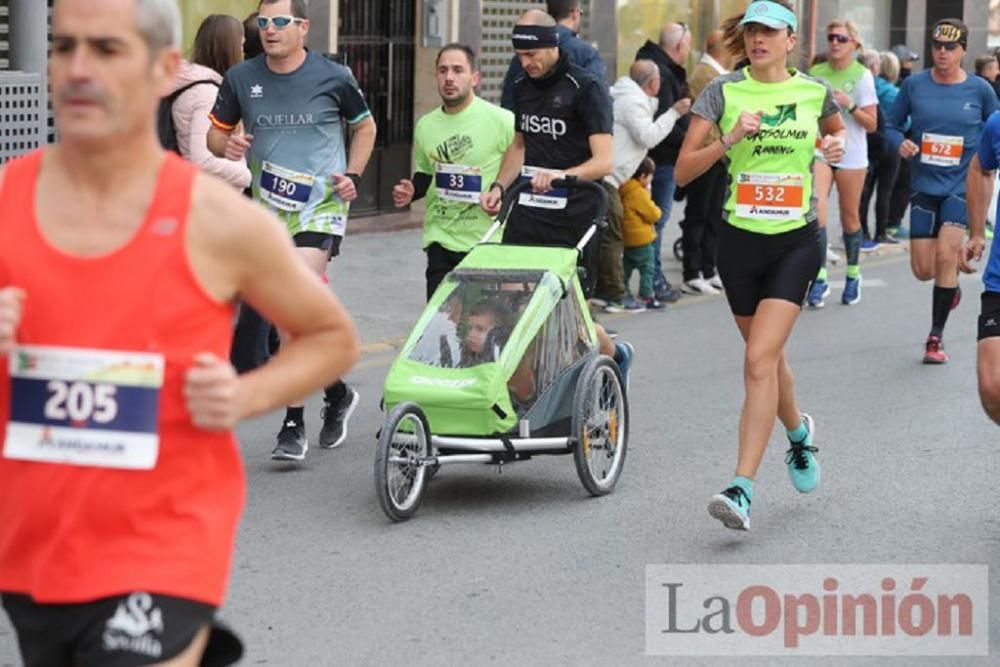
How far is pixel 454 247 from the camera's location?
30.8 ft

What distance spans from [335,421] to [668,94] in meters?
6.52

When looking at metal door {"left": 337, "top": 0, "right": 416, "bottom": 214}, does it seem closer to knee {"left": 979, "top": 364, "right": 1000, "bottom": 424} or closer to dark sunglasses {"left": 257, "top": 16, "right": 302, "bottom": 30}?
dark sunglasses {"left": 257, "top": 16, "right": 302, "bottom": 30}

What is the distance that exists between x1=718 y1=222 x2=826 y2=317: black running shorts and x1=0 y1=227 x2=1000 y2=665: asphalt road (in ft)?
2.83

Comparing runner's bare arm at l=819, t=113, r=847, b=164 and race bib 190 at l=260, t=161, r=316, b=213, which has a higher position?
runner's bare arm at l=819, t=113, r=847, b=164

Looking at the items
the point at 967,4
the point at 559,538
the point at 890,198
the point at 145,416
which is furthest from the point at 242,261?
the point at 967,4

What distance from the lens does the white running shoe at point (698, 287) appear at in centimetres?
1514

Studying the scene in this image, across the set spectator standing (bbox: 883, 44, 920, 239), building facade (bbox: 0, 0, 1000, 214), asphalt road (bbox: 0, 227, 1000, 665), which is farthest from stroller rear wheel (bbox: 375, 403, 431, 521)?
spectator standing (bbox: 883, 44, 920, 239)

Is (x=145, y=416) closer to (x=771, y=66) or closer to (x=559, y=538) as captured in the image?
(x=559, y=538)

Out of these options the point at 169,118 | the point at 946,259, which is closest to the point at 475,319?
the point at 169,118

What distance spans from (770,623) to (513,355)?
1873 mm

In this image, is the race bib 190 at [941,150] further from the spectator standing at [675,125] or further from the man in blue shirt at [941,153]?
the spectator standing at [675,125]

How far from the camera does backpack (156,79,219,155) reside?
9102 millimetres

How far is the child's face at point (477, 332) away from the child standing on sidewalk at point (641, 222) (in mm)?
5945

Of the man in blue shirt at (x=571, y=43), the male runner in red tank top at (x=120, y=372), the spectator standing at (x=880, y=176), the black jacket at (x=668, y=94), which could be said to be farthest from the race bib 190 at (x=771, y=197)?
the spectator standing at (x=880, y=176)
